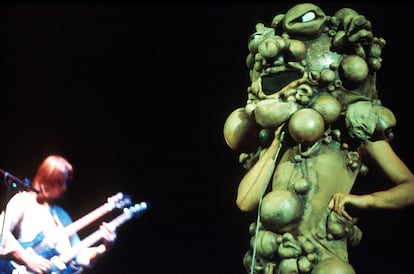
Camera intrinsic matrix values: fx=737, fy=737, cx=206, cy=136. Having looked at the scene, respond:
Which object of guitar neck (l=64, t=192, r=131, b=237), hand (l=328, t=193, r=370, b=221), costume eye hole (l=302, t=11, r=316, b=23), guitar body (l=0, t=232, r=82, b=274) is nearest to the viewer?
hand (l=328, t=193, r=370, b=221)

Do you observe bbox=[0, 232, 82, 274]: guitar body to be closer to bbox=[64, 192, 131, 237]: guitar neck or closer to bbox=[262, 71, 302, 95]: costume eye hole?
bbox=[64, 192, 131, 237]: guitar neck

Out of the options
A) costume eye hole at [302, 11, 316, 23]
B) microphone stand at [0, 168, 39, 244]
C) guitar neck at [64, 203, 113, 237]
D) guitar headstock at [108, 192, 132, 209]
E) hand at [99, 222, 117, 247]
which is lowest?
hand at [99, 222, 117, 247]

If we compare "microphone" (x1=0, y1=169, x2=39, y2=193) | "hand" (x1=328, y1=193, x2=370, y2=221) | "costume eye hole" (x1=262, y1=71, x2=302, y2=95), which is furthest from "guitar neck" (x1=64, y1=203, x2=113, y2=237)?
"hand" (x1=328, y1=193, x2=370, y2=221)

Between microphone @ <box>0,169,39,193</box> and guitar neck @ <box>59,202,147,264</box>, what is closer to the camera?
guitar neck @ <box>59,202,147,264</box>

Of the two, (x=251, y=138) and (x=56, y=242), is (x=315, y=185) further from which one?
(x=56, y=242)

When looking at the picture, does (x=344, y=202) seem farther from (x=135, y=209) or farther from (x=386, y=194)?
(x=135, y=209)

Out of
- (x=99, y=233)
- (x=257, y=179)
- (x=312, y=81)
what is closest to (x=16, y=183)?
(x=99, y=233)

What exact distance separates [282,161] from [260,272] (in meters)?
0.34

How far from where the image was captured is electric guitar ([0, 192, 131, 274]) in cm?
290

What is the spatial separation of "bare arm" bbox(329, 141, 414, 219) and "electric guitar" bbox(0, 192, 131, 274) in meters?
1.13

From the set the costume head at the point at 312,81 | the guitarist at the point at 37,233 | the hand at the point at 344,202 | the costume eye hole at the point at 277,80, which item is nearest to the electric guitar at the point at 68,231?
the guitarist at the point at 37,233

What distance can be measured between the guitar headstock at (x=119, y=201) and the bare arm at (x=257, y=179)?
864mm

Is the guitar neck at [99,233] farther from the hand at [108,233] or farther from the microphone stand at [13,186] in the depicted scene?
the microphone stand at [13,186]

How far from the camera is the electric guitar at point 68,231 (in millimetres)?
2904
